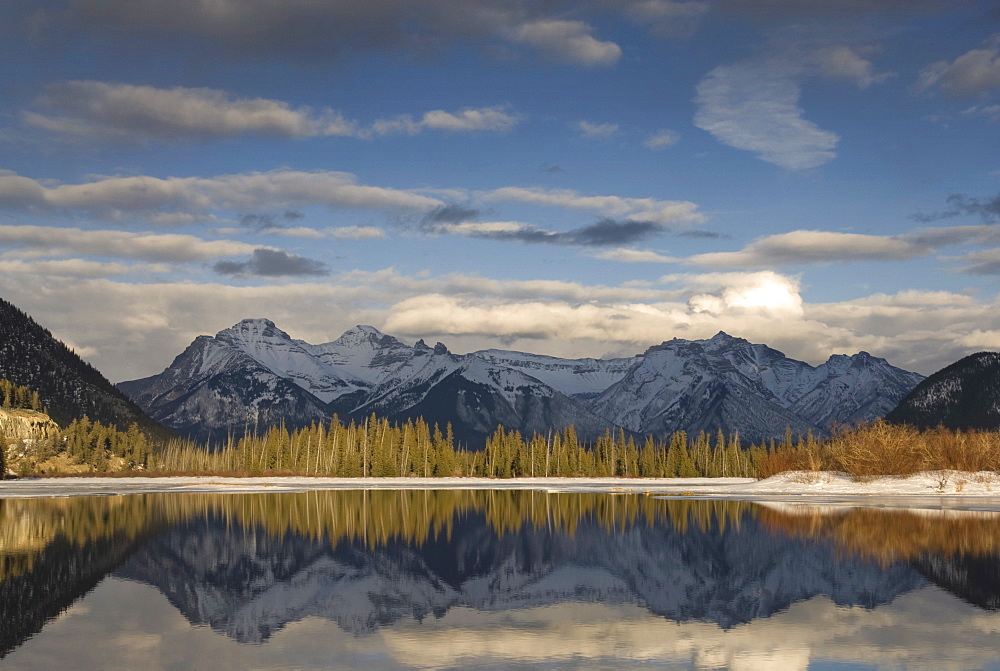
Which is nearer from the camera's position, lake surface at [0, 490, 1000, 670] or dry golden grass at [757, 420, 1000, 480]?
lake surface at [0, 490, 1000, 670]

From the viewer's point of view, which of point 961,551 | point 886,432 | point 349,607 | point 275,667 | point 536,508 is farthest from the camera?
point 886,432

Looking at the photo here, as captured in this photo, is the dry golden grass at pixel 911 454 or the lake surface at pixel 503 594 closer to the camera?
the lake surface at pixel 503 594

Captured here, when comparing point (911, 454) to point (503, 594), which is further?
point (911, 454)

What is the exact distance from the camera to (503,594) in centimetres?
3256

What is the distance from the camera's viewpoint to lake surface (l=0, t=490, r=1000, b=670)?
22.8 metres

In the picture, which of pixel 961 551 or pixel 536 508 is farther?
pixel 536 508

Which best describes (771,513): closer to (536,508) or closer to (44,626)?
(536,508)

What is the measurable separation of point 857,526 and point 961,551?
13.2m

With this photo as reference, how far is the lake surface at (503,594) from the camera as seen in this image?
74.8 feet

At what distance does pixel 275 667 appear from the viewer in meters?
21.3

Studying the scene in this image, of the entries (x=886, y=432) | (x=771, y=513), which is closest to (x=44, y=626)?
(x=771, y=513)

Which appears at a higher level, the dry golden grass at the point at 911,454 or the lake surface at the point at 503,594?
the dry golden grass at the point at 911,454

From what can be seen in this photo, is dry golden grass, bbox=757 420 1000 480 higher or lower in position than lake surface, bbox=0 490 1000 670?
higher

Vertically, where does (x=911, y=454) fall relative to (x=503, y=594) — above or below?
above
